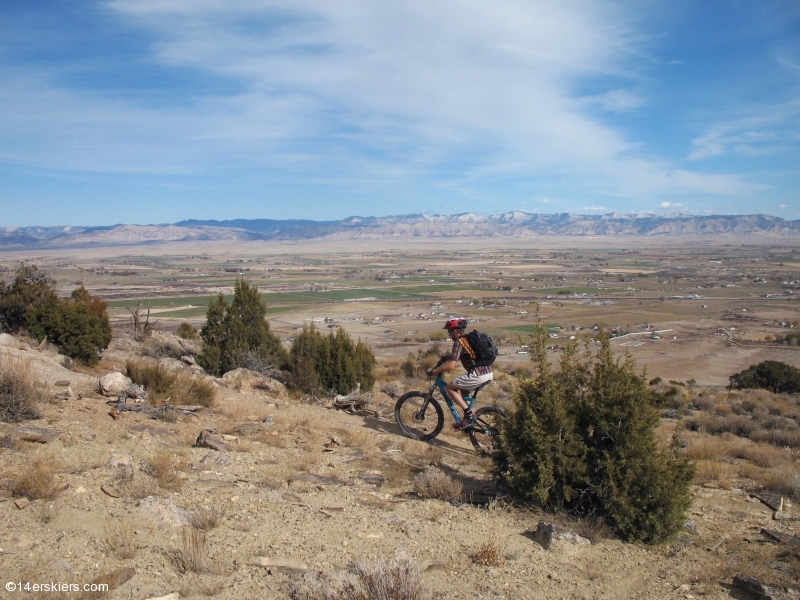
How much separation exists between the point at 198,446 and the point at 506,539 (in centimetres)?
412

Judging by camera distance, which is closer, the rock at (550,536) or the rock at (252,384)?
the rock at (550,536)

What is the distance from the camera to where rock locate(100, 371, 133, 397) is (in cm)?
919

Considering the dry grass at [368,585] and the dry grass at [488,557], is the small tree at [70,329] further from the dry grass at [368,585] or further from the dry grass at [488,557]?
the dry grass at [488,557]

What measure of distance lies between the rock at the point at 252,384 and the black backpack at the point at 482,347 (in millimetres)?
6178

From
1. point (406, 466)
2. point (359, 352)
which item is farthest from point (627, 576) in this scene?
point (359, 352)

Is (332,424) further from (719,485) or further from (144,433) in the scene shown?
(719,485)

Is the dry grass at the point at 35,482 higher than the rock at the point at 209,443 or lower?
higher

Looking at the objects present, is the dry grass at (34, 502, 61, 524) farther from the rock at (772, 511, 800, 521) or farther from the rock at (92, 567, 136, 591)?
the rock at (772, 511, 800, 521)

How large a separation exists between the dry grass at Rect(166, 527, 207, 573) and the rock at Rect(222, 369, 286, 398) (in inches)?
305

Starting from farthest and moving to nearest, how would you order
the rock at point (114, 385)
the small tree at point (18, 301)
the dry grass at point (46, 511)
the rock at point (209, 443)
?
the small tree at point (18, 301) → the rock at point (114, 385) → the rock at point (209, 443) → the dry grass at point (46, 511)

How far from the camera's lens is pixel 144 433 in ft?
24.2

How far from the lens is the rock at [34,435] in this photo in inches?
244

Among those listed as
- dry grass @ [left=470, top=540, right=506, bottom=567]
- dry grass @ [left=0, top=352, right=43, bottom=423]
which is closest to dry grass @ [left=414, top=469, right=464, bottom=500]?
dry grass @ [left=470, top=540, right=506, bottom=567]

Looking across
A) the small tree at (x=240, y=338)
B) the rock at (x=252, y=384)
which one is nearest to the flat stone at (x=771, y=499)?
the rock at (x=252, y=384)
